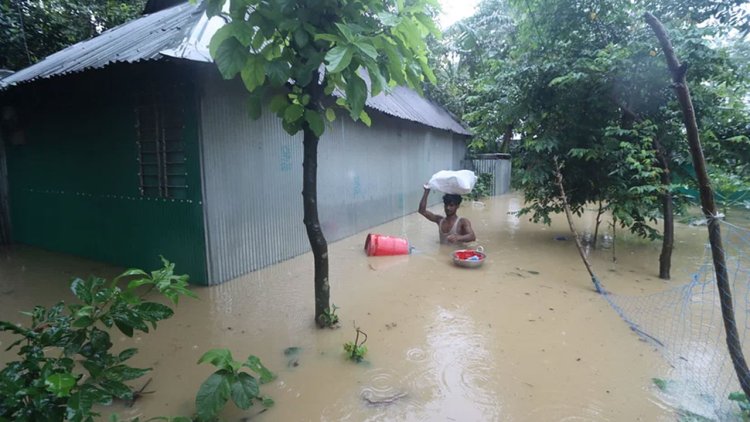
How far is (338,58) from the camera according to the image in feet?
7.23

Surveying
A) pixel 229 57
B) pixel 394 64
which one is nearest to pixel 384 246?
pixel 394 64

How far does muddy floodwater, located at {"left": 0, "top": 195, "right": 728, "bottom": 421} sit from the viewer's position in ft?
8.70

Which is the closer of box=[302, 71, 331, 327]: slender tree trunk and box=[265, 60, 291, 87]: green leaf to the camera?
box=[265, 60, 291, 87]: green leaf

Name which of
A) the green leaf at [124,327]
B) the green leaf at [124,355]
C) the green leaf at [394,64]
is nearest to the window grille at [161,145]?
the green leaf at [394,64]

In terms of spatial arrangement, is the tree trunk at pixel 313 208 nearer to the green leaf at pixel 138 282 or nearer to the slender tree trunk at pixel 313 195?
the slender tree trunk at pixel 313 195

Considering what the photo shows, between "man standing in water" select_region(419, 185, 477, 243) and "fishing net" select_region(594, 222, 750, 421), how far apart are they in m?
2.28

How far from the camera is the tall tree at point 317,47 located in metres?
2.46

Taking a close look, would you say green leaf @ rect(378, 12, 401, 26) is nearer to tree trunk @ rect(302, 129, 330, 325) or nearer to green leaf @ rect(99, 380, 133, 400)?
tree trunk @ rect(302, 129, 330, 325)

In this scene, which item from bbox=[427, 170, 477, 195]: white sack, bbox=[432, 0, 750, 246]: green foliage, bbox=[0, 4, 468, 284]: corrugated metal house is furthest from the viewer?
bbox=[427, 170, 477, 195]: white sack

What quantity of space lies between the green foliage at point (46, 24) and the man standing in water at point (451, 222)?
9.24 m

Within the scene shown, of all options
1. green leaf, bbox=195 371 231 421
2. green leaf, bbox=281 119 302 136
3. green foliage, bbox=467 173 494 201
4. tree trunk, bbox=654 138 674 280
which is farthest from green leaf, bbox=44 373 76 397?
green foliage, bbox=467 173 494 201

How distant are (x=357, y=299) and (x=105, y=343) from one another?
3.14m

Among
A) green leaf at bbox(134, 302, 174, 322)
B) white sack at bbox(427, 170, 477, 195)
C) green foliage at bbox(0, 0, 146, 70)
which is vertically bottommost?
green leaf at bbox(134, 302, 174, 322)

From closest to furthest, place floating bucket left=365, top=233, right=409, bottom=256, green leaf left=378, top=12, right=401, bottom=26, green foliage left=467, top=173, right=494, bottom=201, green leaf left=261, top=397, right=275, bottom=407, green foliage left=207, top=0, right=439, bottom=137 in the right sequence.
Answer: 1. green leaf left=378, top=12, right=401, bottom=26
2. green foliage left=207, top=0, right=439, bottom=137
3. green leaf left=261, top=397, right=275, bottom=407
4. floating bucket left=365, top=233, right=409, bottom=256
5. green foliage left=467, top=173, right=494, bottom=201
